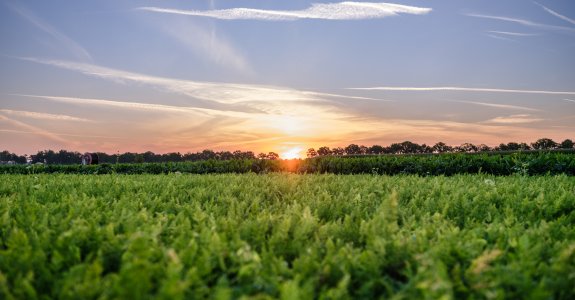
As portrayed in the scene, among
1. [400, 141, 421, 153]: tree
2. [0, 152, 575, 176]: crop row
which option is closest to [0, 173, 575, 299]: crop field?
[0, 152, 575, 176]: crop row

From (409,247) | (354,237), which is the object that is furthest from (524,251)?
(354,237)

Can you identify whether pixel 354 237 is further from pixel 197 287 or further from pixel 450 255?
pixel 197 287

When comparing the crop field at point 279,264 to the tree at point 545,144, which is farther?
the tree at point 545,144

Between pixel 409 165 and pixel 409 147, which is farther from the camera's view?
pixel 409 147

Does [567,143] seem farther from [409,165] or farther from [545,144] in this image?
[409,165]

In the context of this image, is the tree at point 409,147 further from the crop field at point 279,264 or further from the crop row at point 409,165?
the crop field at point 279,264

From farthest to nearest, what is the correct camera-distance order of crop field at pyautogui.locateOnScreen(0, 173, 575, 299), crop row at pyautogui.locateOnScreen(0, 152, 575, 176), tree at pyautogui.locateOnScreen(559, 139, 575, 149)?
tree at pyautogui.locateOnScreen(559, 139, 575, 149)
crop row at pyautogui.locateOnScreen(0, 152, 575, 176)
crop field at pyautogui.locateOnScreen(0, 173, 575, 299)

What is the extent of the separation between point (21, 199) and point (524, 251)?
19.2 feet

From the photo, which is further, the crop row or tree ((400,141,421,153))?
tree ((400,141,421,153))

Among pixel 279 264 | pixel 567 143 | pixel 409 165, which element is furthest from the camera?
pixel 567 143

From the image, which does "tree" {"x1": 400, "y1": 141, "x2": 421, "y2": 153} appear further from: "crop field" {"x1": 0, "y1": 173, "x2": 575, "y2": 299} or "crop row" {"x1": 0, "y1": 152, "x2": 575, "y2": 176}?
"crop field" {"x1": 0, "y1": 173, "x2": 575, "y2": 299}

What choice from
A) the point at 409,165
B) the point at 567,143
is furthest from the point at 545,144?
the point at 409,165

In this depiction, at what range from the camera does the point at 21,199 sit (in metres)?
5.67

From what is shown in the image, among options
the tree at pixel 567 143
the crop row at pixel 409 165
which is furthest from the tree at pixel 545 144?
the crop row at pixel 409 165
